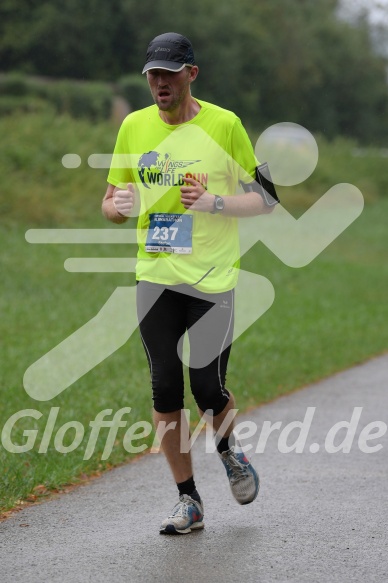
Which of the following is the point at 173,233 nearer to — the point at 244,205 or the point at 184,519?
the point at 244,205

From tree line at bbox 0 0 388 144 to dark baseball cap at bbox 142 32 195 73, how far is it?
50338 mm

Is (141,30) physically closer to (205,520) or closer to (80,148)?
(80,148)

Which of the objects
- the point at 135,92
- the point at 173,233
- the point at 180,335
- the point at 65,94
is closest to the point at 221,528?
the point at 180,335

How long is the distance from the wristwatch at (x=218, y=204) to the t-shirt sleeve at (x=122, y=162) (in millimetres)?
533

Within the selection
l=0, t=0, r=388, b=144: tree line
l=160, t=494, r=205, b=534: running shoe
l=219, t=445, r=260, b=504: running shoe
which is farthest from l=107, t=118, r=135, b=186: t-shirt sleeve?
l=0, t=0, r=388, b=144: tree line

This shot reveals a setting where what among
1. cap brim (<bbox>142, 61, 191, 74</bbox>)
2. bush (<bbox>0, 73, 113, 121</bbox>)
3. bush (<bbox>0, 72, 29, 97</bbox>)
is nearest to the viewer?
cap brim (<bbox>142, 61, 191, 74</bbox>)

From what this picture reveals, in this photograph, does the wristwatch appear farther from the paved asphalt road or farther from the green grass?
the green grass

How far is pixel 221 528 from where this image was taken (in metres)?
5.66

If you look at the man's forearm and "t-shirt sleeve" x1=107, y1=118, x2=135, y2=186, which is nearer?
the man's forearm

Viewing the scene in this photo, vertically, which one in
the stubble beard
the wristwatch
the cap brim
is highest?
the cap brim

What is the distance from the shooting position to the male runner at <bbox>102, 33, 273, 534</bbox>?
5496mm

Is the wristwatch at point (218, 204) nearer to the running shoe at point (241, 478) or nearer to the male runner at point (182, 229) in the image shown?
the male runner at point (182, 229)

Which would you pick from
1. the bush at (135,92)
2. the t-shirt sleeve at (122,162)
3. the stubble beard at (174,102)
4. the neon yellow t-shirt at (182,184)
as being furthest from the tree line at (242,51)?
the stubble beard at (174,102)

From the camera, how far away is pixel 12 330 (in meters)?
13.2
